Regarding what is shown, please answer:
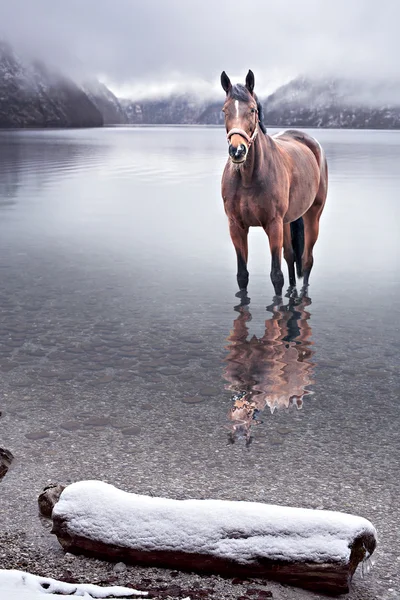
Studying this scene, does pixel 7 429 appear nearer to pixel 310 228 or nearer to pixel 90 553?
pixel 90 553

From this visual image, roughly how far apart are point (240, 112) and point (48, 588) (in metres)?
5.54

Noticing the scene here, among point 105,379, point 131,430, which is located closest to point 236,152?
point 105,379

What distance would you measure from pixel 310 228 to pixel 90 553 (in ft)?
26.4

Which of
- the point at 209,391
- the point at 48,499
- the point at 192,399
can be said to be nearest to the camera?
the point at 48,499

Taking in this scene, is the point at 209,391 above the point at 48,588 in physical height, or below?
below

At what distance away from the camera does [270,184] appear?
8633 millimetres

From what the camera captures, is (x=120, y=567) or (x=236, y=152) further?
(x=236, y=152)

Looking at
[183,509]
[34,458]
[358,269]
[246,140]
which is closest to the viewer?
[183,509]

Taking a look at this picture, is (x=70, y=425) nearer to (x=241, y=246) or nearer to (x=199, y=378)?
(x=199, y=378)

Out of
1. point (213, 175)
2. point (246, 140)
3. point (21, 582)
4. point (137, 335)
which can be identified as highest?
point (246, 140)

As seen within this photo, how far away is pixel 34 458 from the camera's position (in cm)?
508

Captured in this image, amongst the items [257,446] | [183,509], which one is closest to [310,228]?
[257,446]

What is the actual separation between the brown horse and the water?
69 cm

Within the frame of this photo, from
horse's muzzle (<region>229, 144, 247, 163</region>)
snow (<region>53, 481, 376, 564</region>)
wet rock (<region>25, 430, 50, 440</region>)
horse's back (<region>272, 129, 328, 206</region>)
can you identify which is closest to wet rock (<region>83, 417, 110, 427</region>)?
wet rock (<region>25, 430, 50, 440</region>)
